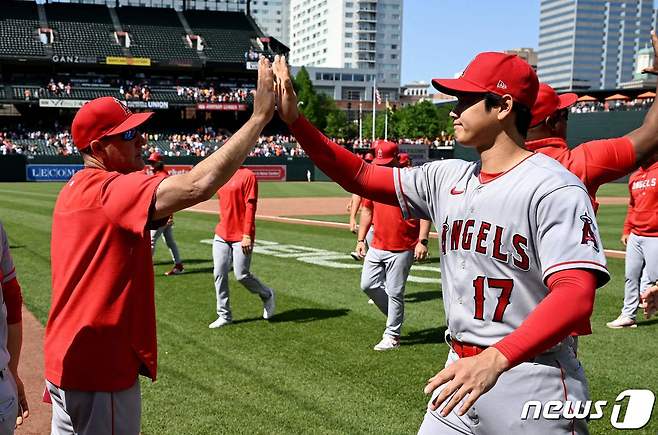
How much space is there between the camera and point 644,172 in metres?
8.41

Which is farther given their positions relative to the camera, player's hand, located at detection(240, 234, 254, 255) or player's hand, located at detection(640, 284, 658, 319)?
player's hand, located at detection(240, 234, 254, 255)

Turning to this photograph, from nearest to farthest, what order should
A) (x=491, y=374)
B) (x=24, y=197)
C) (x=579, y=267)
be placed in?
(x=491, y=374) < (x=579, y=267) < (x=24, y=197)

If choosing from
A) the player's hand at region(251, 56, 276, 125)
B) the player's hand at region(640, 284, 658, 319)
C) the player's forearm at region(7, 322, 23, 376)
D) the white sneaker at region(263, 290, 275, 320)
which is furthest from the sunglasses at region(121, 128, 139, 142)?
the white sneaker at region(263, 290, 275, 320)

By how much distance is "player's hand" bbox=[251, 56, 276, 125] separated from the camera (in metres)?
2.84

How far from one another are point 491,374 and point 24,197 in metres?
30.5

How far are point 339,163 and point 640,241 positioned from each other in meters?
6.53

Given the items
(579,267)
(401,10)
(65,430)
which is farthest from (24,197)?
(401,10)

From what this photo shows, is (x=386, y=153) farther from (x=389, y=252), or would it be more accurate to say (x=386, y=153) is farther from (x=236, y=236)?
(x=236, y=236)

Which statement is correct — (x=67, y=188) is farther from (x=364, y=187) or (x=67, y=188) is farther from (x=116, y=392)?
(x=364, y=187)

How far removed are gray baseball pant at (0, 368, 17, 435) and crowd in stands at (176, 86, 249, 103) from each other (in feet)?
179

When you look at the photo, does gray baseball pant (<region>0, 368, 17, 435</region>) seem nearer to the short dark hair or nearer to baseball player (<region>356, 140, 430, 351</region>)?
the short dark hair

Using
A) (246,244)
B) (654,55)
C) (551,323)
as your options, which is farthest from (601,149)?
(246,244)

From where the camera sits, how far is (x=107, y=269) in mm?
2908

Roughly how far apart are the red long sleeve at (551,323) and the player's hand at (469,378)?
46 mm
